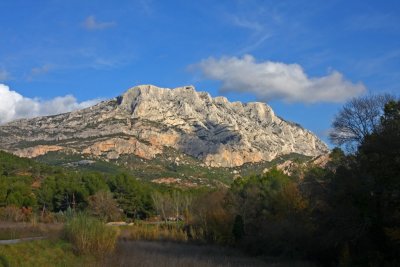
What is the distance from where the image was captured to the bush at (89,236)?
78.0 ft

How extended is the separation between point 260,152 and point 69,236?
16446 centimetres

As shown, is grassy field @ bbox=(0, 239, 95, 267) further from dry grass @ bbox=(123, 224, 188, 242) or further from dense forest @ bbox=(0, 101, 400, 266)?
dry grass @ bbox=(123, 224, 188, 242)

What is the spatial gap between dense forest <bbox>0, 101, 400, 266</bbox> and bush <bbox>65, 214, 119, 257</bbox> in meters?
1.81

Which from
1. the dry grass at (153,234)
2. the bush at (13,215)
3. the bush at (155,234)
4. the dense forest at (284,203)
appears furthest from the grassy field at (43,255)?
the bush at (13,215)

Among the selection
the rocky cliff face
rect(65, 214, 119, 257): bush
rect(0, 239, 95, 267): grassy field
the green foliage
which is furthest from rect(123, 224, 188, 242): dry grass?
the rocky cliff face

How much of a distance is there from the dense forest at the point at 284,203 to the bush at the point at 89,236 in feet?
5.95

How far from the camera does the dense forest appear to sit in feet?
91.3

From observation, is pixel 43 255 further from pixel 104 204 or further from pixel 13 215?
pixel 104 204

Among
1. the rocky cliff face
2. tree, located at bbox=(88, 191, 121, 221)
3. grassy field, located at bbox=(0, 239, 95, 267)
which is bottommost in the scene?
grassy field, located at bbox=(0, 239, 95, 267)

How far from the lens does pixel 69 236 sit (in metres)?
24.8

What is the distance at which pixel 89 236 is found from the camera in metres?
24.0

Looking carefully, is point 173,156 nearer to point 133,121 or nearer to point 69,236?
point 133,121

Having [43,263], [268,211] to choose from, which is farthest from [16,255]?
[268,211]

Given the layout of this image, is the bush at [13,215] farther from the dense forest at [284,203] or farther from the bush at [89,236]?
the bush at [89,236]
